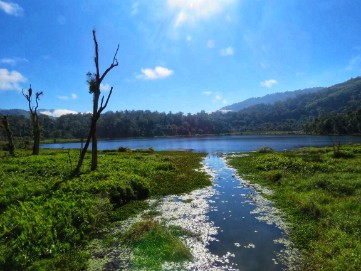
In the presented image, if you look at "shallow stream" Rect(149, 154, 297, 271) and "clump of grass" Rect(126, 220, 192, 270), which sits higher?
"clump of grass" Rect(126, 220, 192, 270)

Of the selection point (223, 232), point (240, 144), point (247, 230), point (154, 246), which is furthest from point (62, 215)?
point (240, 144)

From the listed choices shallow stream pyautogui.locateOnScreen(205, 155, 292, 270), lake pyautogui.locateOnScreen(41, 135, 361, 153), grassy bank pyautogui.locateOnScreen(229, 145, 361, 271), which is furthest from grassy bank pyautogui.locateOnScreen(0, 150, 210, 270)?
lake pyautogui.locateOnScreen(41, 135, 361, 153)

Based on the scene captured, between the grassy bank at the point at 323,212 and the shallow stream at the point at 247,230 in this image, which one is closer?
the grassy bank at the point at 323,212

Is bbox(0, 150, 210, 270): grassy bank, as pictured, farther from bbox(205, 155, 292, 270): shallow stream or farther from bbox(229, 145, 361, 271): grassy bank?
bbox(229, 145, 361, 271): grassy bank

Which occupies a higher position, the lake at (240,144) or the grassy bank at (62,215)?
the grassy bank at (62,215)

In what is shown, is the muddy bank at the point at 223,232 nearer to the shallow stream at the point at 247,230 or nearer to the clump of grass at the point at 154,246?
the shallow stream at the point at 247,230

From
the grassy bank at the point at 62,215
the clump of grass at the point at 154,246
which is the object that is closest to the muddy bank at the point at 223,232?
the clump of grass at the point at 154,246

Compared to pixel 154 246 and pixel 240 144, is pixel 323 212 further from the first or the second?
pixel 240 144

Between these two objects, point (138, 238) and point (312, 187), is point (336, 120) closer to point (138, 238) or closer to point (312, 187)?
point (312, 187)

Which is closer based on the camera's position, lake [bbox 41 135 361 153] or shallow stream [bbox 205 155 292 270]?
shallow stream [bbox 205 155 292 270]

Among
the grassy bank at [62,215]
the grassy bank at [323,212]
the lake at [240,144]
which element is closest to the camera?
the grassy bank at [62,215]

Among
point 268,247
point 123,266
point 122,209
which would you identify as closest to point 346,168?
point 268,247

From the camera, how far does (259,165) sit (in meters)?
40.7

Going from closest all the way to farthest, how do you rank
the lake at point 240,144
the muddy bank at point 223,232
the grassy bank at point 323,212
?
the grassy bank at point 323,212
the muddy bank at point 223,232
the lake at point 240,144
